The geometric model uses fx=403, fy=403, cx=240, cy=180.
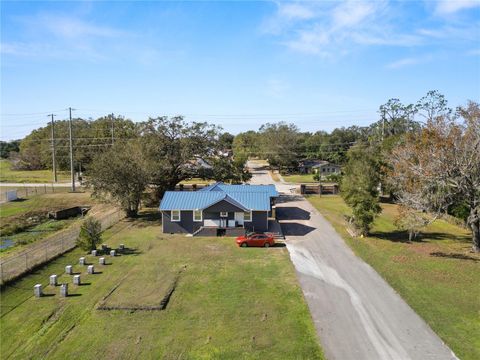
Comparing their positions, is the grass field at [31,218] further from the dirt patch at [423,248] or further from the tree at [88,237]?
the dirt patch at [423,248]

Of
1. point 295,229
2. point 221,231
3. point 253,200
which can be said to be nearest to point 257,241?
point 221,231

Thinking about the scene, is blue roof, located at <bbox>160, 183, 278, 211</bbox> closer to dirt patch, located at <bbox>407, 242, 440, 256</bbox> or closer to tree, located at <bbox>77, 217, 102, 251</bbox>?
tree, located at <bbox>77, 217, 102, 251</bbox>

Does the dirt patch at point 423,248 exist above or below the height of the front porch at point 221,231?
below

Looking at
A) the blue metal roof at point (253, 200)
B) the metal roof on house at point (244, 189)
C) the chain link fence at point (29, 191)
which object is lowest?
the chain link fence at point (29, 191)

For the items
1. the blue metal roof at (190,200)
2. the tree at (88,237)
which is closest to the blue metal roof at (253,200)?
the blue metal roof at (190,200)

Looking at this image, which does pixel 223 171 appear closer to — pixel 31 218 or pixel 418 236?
pixel 31 218

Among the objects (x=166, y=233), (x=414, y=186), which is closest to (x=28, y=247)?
(x=166, y=233)

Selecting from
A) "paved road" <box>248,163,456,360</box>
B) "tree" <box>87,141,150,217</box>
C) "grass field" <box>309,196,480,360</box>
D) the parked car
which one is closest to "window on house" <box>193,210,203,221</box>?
the parked car
